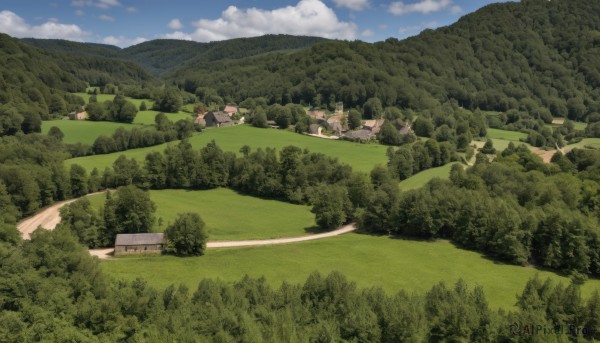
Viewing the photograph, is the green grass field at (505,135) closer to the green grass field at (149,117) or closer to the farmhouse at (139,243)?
the green grass field at (149,117)

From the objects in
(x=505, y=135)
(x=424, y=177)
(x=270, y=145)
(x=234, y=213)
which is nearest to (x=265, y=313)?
(x=234, y=213)

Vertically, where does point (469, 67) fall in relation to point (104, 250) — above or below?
above

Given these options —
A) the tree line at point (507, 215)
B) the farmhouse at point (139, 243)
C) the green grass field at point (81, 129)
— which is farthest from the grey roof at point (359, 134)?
the farmhouse at point (139, 243)

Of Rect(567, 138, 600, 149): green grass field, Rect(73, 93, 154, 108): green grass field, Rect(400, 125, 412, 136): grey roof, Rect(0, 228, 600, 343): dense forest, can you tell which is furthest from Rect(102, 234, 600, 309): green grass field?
Rect(73, 93, 154, 108): green grass field

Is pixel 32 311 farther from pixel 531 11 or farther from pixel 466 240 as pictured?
pixel 531 11

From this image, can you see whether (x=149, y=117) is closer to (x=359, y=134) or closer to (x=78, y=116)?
(x=78, y=116)
